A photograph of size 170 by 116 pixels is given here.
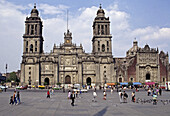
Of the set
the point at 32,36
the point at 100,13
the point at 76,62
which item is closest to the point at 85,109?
the point at 76,62

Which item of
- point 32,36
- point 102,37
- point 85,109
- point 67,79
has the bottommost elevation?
point 85,109

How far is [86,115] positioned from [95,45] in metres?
59.6

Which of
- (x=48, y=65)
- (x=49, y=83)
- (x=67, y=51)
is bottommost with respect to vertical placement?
(x=49, y=83)

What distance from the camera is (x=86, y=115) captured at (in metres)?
15.4

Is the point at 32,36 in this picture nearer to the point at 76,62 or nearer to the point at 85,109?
the point at 76,62

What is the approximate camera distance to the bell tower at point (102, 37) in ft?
244

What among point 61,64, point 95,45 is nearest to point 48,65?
point 61,64

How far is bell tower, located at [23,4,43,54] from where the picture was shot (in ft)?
242

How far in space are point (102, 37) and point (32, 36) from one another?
23.7 m

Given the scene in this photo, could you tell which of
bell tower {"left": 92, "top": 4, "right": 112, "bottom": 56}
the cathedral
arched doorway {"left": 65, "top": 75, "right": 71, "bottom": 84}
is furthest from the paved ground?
bell tower {"left": 92, "top": 4, "right": 112, "bottom": 56}

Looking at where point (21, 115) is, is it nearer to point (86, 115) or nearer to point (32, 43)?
point (86, 115)

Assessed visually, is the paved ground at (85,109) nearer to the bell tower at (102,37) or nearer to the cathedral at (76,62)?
the cathedral at (76,62)

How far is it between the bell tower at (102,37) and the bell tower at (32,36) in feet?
62.9

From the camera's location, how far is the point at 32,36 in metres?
73.9
